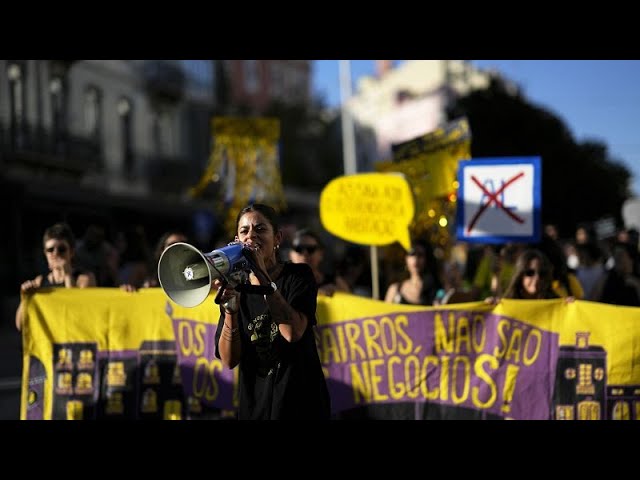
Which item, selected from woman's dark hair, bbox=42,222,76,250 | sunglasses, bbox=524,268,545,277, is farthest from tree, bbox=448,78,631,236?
woman's dark hair, bbox=42,222,76,250

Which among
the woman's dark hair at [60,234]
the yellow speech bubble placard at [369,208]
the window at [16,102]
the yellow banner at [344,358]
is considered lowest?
the yellow banner at [344,358]

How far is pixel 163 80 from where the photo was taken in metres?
28.7

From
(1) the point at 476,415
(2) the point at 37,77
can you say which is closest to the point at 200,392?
(1) the point at 476,415

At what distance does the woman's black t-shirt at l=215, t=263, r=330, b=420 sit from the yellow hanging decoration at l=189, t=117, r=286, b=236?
7360 mm

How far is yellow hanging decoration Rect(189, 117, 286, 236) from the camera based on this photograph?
1065cm

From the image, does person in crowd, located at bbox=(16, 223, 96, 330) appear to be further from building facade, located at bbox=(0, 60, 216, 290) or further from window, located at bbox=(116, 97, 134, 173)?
window, located at bbox=(116, 97, 134, 173)

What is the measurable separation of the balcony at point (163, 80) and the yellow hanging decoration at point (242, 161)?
59.3 feet

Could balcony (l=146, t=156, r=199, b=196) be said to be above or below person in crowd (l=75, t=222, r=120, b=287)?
above

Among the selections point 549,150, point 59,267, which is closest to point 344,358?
point 59,267

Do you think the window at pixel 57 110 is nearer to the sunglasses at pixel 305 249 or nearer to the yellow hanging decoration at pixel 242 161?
the yellow hanging decoration at pixel 242 161

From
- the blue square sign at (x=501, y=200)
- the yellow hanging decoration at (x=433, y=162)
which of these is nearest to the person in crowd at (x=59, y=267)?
the blue square sign at (x=501, y=200)

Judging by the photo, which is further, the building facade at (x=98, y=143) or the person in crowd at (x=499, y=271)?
the building facade at (x=98, y=143)

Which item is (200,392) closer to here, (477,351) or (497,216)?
(477,351)

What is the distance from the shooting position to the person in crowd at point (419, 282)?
21.6 feet
